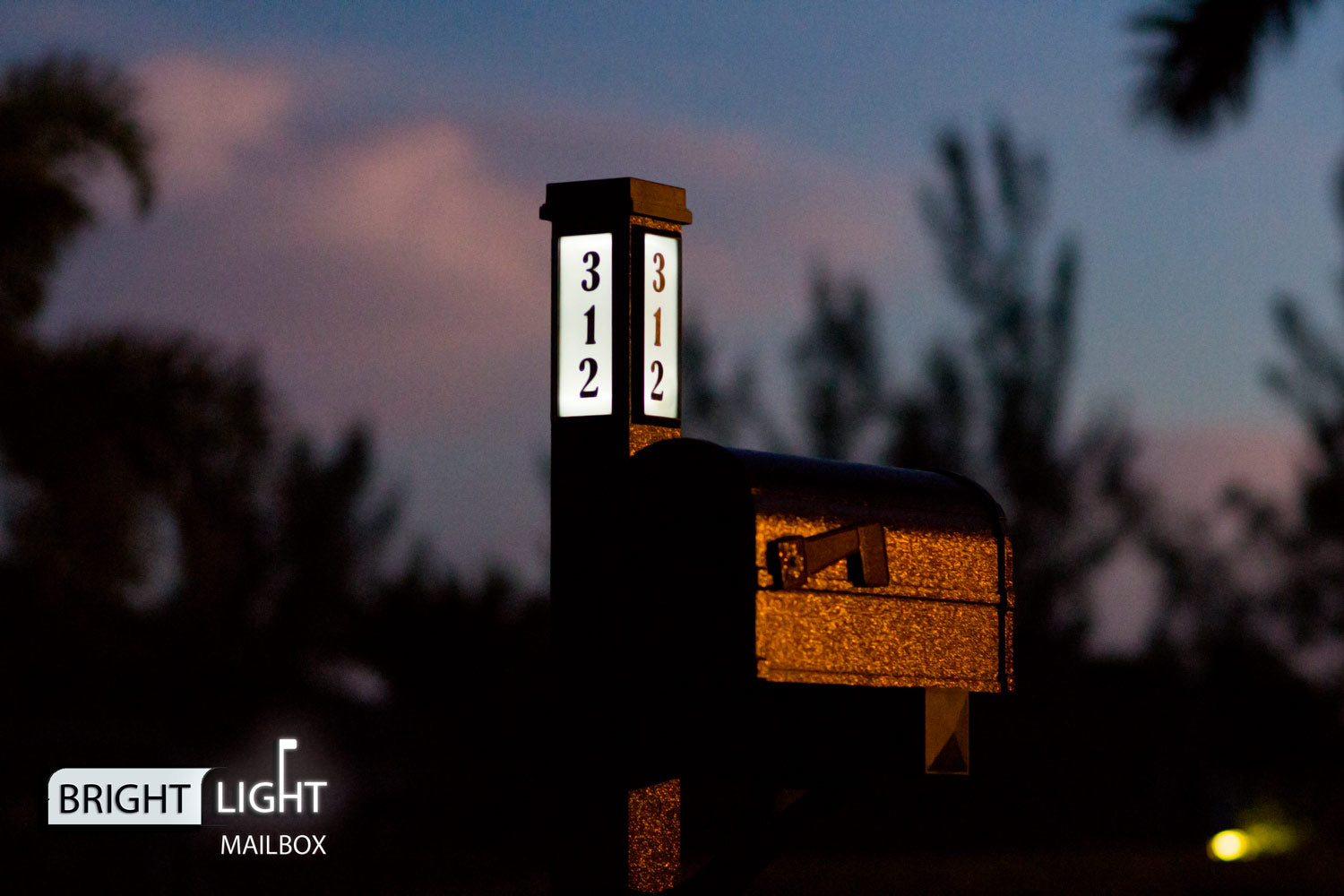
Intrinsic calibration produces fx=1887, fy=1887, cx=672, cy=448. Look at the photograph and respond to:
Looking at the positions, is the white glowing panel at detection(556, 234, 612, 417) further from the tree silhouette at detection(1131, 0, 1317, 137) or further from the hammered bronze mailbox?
the tree silhouette at detection(1131, 0, 1317, 137)

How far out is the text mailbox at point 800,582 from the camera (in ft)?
10.8

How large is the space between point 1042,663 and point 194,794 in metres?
13.8

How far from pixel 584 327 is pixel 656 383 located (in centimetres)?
18

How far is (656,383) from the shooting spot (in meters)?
3.65

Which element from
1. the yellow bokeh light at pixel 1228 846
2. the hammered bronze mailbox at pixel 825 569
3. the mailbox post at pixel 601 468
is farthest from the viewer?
the yellow bokeh light at pixel 1228 846

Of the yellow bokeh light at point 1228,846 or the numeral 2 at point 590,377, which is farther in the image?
the yellow bokeh light at point 1228,846

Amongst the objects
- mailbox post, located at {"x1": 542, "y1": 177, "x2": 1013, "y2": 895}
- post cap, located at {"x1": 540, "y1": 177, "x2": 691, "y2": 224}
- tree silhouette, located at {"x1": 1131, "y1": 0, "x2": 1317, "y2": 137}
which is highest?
tree silhouette, located at {"x1": 1131, "y1": 0, "x2": 1317, "y2": 137}

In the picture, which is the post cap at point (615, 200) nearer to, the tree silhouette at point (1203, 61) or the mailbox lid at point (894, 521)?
the mailbox lid at point (894, 521)

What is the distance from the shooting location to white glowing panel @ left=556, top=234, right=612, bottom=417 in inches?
142

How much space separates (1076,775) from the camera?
55.5ft

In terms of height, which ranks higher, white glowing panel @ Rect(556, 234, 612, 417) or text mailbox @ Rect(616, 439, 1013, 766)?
white glowing panel @ Rect(556, 234, 612, 417)

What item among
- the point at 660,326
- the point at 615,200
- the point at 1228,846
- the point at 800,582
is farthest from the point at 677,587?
the point at 1228,846

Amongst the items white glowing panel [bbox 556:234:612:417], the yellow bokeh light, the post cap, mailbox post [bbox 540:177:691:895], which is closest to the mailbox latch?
mailbox post [bbox 540:177:691:895]

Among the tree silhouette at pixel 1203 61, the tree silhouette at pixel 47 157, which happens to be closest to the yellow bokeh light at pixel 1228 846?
the tree silhouette at pixel 1203 61
